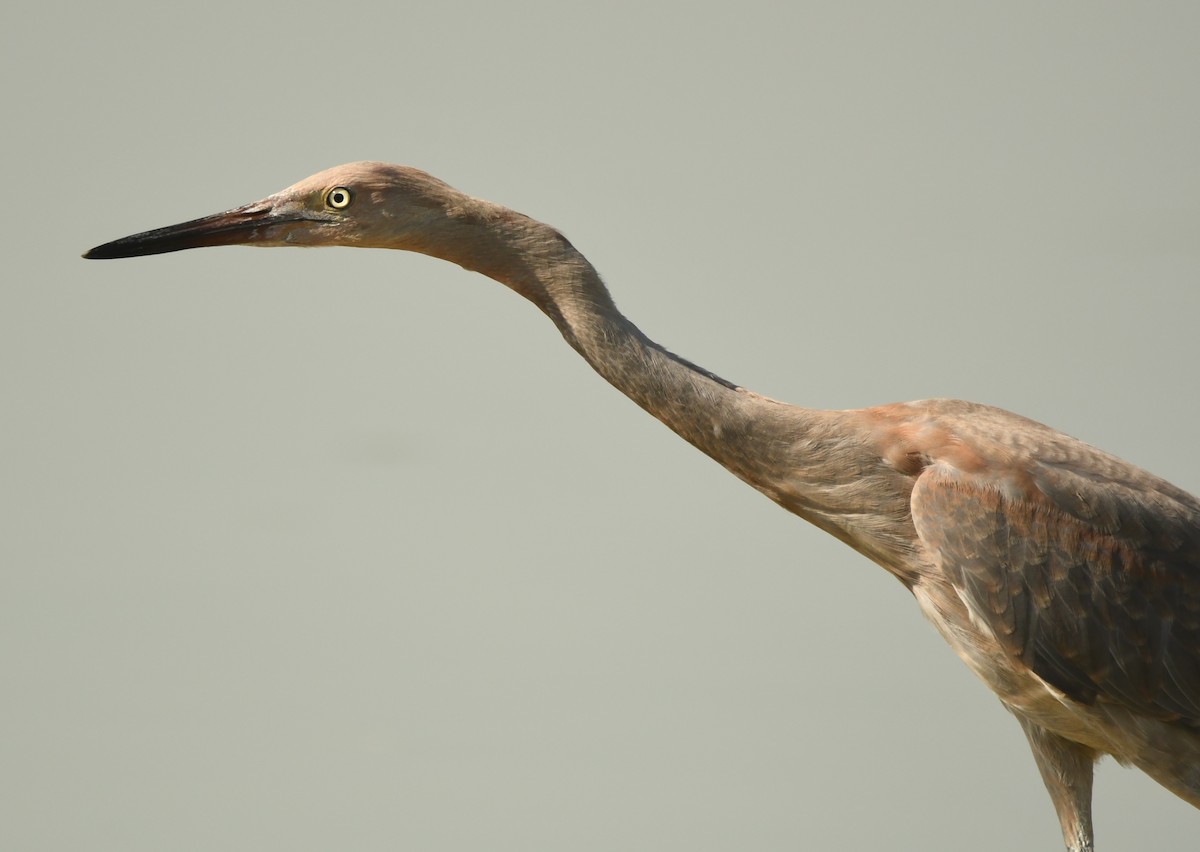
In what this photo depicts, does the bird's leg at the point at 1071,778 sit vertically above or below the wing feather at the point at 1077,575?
below

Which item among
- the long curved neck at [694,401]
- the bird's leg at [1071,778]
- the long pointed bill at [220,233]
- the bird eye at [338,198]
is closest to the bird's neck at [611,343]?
the long curved neck at [694,401]

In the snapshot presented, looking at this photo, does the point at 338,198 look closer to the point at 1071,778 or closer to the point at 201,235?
the point at 201,235

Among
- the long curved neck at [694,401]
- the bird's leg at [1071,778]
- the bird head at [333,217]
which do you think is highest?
the bird head at [333,217]

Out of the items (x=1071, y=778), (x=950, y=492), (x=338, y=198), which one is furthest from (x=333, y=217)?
(x=1071, y=778)

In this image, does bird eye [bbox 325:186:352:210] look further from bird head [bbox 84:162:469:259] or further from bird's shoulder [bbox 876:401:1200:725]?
bird's shoulder [bbox 876:401:1200:725]

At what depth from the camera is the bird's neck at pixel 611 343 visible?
3900 mm

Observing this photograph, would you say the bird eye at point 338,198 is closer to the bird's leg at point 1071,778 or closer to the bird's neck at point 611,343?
the bird's neck at point 611,343

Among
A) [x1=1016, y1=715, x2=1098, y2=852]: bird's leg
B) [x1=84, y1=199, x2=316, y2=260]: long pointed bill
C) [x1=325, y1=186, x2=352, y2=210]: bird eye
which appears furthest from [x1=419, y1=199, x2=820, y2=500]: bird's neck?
[x1=1016, y1=715, x2=1098, y2=852]: bird's leg

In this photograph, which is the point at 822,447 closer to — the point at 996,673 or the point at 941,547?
the point at 941,547

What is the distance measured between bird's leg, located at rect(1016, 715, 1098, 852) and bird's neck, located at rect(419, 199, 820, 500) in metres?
1.13

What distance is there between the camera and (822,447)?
4.00 meters

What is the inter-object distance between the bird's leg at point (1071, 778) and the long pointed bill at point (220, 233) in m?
2.47

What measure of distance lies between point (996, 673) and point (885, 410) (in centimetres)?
75

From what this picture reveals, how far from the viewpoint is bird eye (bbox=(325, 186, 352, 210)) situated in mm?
3934
